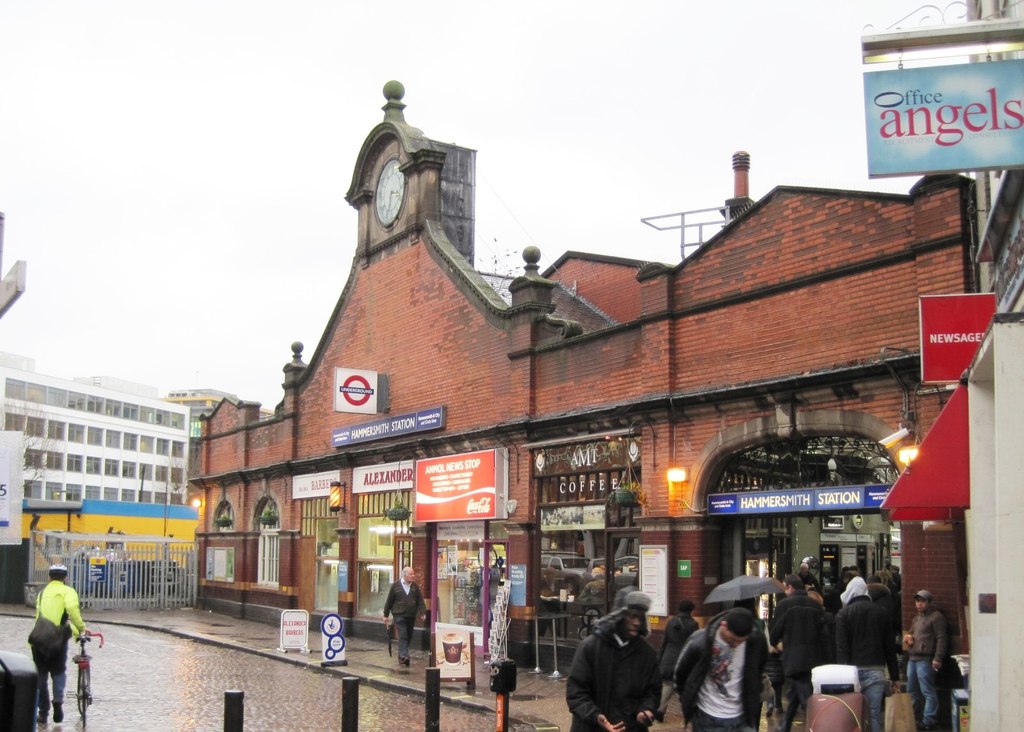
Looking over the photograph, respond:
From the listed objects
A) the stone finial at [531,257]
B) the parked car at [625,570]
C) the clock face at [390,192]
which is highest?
the clock face at [390,192]

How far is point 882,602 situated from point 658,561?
4218 mm

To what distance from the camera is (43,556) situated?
120 ft

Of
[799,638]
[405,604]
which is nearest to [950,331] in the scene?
[799,638]

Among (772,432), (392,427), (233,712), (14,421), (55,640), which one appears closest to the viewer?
(233,712)

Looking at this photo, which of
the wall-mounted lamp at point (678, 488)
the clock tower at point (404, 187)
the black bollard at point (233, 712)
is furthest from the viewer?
the clock tower at point (404, 187)

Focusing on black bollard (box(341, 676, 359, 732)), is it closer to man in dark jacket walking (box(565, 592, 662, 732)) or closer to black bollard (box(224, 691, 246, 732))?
black bollard (box(224, 691, 246, 732))

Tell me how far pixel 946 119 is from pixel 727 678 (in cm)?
439

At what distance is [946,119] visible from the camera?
8734 millimetres

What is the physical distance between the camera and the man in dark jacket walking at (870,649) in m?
11.9

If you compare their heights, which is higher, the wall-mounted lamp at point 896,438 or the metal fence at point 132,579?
the wall-mounted lamp at point 896,438

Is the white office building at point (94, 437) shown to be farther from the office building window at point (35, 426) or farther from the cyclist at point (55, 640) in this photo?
the cyclist at point (55, 640)

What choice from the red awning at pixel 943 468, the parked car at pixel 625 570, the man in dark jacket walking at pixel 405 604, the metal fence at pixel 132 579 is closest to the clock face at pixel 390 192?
the man in dark jacket walking at pixel 405 604

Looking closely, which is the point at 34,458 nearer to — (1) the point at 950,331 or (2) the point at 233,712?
(2) the point at 233,712

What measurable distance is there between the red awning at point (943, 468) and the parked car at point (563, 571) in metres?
8.51
